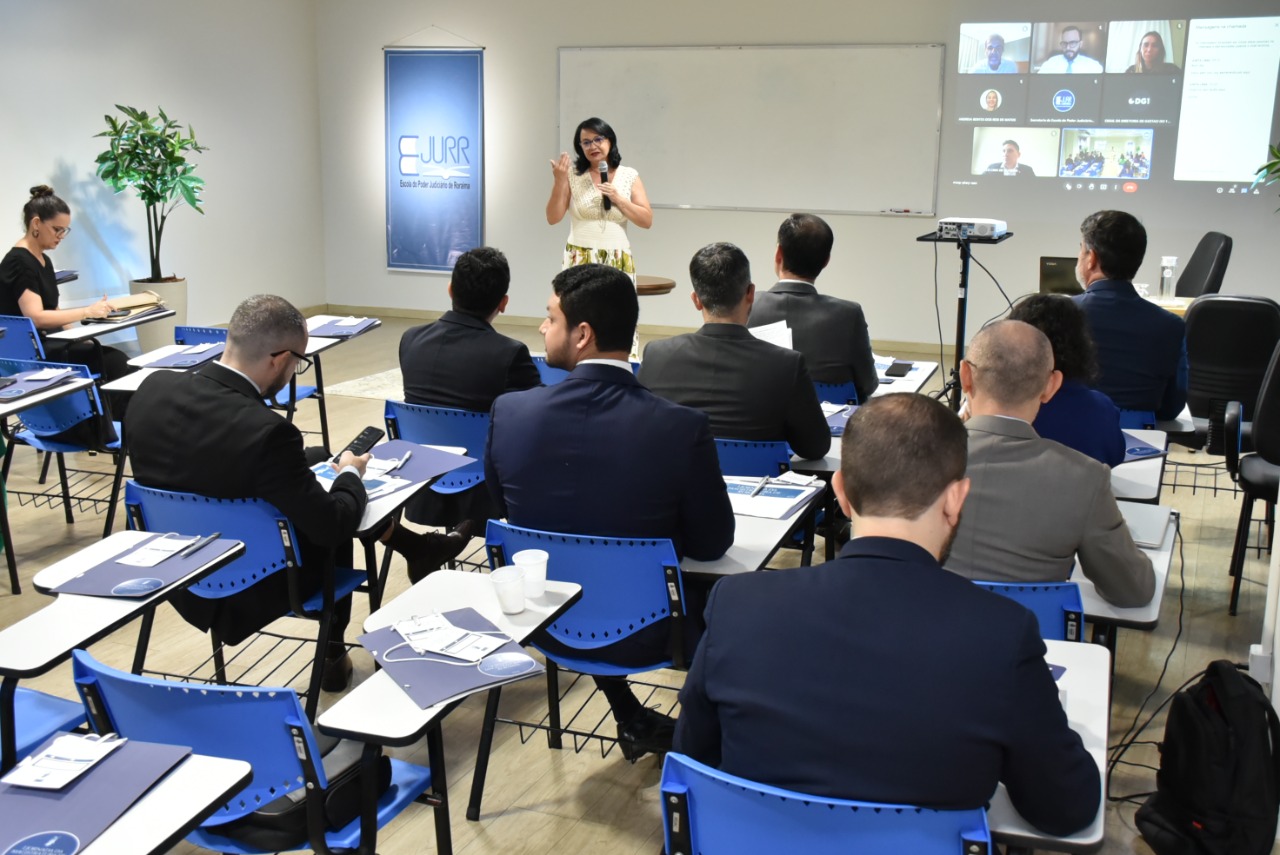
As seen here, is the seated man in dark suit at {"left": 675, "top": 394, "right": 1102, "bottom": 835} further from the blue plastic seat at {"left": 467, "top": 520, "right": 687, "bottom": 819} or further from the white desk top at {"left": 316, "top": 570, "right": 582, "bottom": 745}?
the blue plastic seat at {"left": 467, "top": 520, "right": 687, "bottom": 819}

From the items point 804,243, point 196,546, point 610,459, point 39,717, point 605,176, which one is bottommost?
point 39,717

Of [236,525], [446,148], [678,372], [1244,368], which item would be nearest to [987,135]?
[1244,368]

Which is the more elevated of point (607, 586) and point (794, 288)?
point (794, 288)

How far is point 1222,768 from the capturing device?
8.40ft

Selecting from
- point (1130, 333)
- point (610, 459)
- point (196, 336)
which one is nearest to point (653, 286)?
point (196, 336)

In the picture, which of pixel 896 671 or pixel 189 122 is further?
pixel 189 122

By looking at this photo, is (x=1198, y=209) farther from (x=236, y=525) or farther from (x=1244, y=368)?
(x=236, y=525)

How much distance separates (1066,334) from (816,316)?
1.33m

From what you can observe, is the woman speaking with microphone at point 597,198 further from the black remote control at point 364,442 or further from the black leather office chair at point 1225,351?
the black remote control at point 364,442

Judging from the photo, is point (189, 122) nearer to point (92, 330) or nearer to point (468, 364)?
point (92, 330)

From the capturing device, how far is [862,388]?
4.42 meters

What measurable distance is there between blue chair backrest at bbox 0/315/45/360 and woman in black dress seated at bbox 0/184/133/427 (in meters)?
0.28

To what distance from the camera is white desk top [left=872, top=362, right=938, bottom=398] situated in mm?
4500

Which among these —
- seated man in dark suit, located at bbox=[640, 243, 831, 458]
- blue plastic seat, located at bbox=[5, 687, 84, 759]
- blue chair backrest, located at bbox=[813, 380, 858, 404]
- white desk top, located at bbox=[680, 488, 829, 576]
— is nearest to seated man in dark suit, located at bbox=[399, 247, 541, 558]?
seated man in dark suit, located at bbox=[640, 243, 831, 458]
